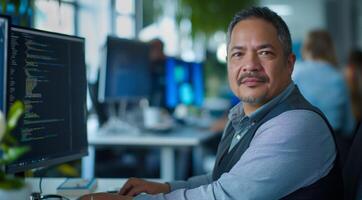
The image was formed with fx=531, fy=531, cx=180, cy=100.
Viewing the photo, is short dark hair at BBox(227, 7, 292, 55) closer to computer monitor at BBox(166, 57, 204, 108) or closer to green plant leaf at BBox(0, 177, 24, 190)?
green plant leaf at BBox(0, 177, 24, 190)

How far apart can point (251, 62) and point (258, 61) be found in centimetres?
2

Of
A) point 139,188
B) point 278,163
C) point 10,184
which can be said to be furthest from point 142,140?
point 10,184

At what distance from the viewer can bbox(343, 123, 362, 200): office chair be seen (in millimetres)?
1531

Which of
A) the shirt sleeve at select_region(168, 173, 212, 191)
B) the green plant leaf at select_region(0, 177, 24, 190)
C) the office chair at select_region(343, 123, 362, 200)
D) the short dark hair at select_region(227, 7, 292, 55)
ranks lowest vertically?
the shirt sleeve at select_region(168, 173, 212, 191)

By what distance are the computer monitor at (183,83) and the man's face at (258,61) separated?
2324 mm

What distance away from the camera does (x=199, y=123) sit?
4156mm

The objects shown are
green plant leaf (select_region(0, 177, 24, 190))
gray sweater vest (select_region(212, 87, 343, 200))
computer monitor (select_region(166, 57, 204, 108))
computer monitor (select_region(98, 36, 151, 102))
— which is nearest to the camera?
green plant leaf (select_region(0, 177, 24, 190))

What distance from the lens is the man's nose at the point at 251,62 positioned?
1494 millimetres

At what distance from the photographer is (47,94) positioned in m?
1.51

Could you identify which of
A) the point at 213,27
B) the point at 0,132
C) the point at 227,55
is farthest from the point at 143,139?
the point at 213,27

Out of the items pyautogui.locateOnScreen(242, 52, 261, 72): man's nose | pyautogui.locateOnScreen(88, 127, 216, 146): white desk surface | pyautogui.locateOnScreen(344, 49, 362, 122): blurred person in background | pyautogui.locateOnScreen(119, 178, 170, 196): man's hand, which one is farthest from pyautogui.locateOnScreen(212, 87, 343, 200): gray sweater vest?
pyautogui.locateOnScreen(344, 49, 362, 122): blurred person in background

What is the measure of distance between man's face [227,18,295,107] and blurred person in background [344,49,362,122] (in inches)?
134

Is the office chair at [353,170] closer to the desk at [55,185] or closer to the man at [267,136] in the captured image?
the man at [267,136]

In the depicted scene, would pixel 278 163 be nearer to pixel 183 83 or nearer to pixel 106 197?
pixel 106 197
